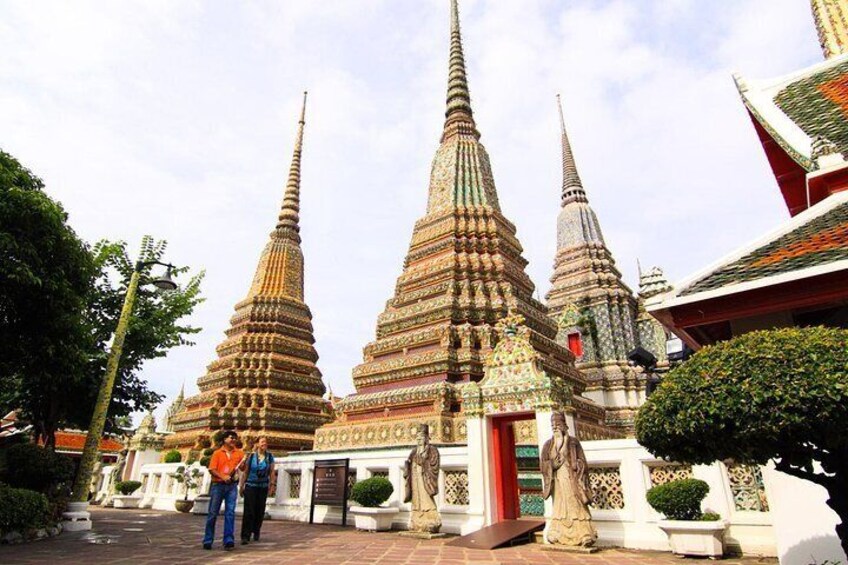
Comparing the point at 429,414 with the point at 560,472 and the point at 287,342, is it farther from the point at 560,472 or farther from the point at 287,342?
the point at 287,342

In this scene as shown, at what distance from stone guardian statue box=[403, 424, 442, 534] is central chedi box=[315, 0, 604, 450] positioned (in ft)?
9.49

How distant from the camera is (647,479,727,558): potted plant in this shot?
6.68 meters

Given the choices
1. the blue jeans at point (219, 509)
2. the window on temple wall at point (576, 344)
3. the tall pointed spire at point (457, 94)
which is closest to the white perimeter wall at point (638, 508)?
the blue jeans at point (219, 509)

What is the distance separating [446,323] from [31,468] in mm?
9602

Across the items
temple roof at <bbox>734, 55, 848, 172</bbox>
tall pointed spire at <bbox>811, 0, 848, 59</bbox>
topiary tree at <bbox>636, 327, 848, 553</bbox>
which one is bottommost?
topiary tree at <bbox>636, 327, 848, 553</bbox>

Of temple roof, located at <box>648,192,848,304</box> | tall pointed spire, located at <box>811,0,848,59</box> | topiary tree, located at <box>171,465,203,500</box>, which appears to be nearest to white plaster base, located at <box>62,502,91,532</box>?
topiary tree, located at <box>171,465,203,500</box>

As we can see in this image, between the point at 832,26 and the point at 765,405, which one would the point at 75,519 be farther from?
the point at 832,26

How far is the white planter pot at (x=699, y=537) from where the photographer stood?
21.8ft

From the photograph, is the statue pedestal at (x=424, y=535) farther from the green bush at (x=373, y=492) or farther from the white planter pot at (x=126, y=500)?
the white planter pot at (x=126, y=500)

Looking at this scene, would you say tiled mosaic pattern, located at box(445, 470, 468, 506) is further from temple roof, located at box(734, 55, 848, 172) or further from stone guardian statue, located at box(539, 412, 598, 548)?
temple roof, located at box(734, 55, 848, 172)

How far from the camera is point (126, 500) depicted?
779 inches

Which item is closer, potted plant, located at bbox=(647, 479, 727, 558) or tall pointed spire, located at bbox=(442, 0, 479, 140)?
potted plant, located at bbox=(647, 479, 727, 558)

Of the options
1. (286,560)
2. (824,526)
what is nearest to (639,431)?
(824,526)

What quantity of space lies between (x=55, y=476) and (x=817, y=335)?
474 inches
